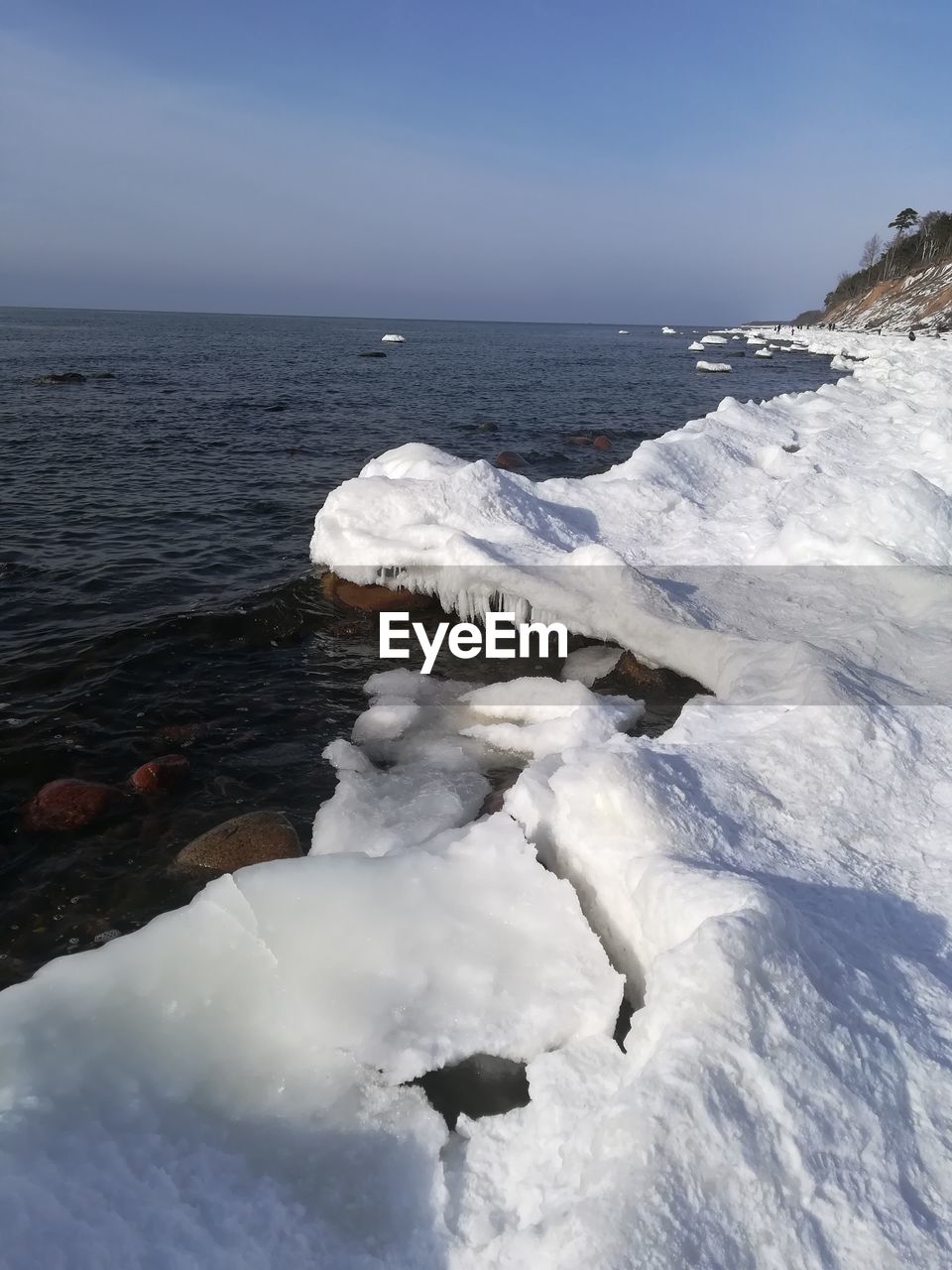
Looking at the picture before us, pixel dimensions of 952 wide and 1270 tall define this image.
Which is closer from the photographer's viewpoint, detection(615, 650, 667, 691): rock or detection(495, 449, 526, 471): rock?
detection(615, 650, 667, 691): rock

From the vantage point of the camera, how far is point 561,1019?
12.8ft

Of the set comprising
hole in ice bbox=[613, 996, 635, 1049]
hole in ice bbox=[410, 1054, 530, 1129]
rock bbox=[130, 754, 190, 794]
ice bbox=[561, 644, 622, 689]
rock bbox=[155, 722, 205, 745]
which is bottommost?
rock bbox=[155, 722, 205, 745]

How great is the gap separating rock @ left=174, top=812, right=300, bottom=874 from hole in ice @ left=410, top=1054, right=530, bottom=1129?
235 cm

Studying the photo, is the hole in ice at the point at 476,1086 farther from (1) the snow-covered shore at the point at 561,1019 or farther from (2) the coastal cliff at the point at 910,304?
(2) the coastal cliff at the point at 910,304

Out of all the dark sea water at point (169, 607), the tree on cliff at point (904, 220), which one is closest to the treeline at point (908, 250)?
the tree on cliff at point (904, 220)

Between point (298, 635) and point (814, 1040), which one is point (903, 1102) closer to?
point (814, 1040)

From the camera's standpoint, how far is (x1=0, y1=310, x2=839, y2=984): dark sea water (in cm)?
611

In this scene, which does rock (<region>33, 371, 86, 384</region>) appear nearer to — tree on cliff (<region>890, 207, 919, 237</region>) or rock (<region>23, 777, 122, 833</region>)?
rock (<region>23, 777, 122, 833</region>)

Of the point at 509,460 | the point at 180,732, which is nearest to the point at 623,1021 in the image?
the point at 180,732

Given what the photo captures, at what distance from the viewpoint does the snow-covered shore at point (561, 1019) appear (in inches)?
109

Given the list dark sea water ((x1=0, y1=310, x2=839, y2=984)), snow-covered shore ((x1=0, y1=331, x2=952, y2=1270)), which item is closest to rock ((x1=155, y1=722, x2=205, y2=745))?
dark sea water ((x1=0, y1=310, x2=839, y2=984))

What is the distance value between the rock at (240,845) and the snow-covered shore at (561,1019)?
31 centimetres

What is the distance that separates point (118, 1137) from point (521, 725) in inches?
201

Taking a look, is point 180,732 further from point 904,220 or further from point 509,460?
point 904,220
